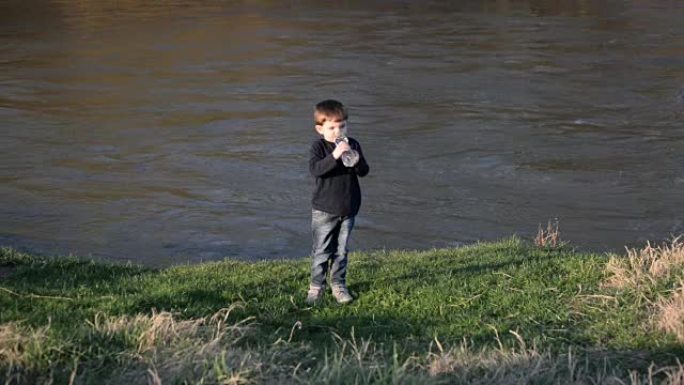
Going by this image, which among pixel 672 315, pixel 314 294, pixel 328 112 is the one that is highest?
→ pixel 328 112

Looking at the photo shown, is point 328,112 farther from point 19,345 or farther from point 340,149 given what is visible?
point 19,345

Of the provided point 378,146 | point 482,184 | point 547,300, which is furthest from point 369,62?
point 547,300

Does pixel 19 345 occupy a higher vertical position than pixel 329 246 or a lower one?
higher

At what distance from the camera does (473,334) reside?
6.11m

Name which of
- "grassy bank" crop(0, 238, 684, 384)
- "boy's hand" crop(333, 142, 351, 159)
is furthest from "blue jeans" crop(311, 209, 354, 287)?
"boy's hand" crop(333, 142, 351, 159)

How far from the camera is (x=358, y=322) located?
20.9 ft

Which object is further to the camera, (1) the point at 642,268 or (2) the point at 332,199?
(1) the point at 642,268

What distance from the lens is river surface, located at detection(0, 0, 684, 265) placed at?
13125 mm

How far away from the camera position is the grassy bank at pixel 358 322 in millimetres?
4934

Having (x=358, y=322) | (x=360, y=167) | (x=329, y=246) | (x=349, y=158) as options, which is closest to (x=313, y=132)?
(x=329, y=246)

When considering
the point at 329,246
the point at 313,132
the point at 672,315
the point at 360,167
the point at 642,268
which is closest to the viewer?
the point at 672,315

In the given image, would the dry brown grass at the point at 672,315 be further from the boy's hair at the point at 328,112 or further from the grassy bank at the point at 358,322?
the boy's hair at the point at 328,112

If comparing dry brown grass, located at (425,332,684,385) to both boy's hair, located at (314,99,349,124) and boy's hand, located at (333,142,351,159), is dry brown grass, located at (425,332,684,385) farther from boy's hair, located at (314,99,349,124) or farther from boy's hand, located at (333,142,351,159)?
boy's hair, located at (314,99,349,124)

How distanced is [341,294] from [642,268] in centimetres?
190
